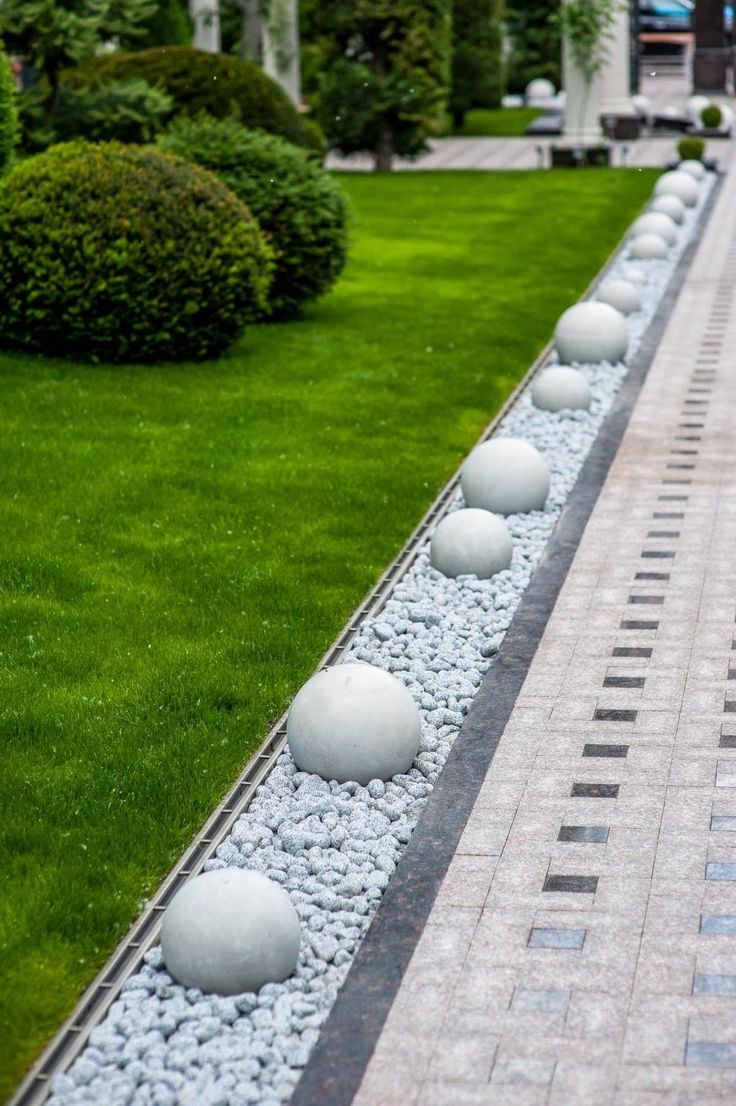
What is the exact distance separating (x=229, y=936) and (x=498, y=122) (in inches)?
1484

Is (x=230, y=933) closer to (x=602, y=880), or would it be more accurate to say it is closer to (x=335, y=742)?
(x=602, y=880)

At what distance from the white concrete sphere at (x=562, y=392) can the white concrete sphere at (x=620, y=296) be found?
3840 mm

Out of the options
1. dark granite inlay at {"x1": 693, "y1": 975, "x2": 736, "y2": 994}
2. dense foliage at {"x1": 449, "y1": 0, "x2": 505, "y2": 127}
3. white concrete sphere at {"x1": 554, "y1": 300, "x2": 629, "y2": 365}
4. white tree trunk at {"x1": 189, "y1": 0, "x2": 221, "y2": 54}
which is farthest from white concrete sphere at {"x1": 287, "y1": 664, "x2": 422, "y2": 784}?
dense foliage at {"x1": 449, "y1": 0, "x2": 505, "y2": 127}

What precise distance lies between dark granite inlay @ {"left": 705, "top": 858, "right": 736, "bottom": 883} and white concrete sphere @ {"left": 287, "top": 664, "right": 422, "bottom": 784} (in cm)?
132

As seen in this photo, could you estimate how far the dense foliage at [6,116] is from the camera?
15.3m

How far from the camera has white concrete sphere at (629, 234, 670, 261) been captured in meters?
19.7

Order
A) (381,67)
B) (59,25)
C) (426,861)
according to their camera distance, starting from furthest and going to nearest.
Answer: (381,67)
(59,25)
(426,861)

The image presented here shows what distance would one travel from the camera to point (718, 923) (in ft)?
17.2

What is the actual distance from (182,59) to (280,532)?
13.6m

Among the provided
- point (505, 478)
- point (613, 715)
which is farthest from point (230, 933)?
point (505, 478)

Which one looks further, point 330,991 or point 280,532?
point 280,532

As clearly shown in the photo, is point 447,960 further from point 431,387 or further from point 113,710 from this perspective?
point 431,387

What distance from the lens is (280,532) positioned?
9.45 m

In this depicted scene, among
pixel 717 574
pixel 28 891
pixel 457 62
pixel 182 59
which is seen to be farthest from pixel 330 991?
pixel 457 62
